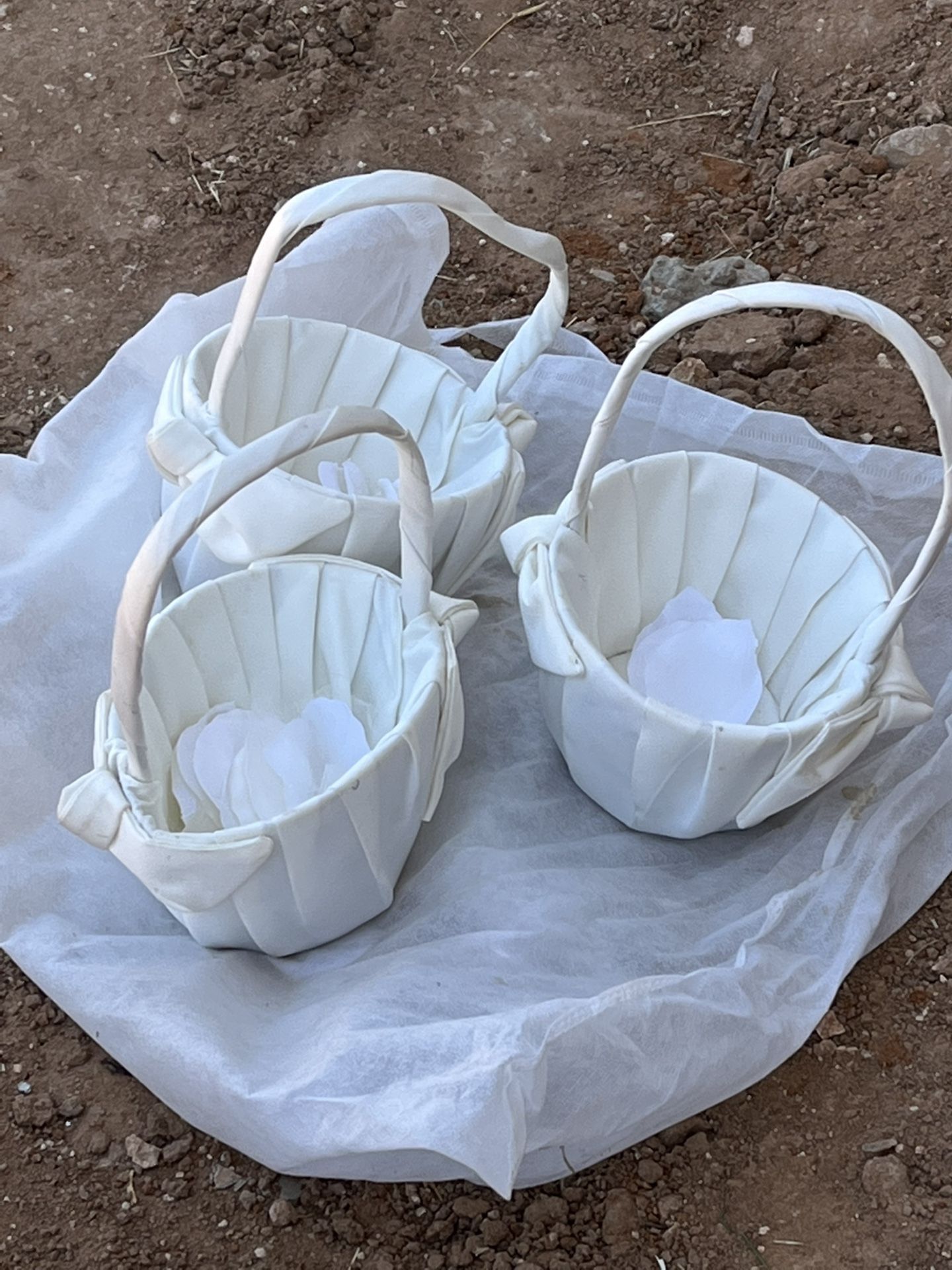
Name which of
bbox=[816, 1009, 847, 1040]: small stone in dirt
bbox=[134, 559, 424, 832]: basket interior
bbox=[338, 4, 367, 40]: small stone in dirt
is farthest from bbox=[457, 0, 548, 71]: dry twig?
bbox=[816, 1009, 847, 1040]: small stone in dirt

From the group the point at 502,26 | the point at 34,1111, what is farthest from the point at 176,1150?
the point at 502,26

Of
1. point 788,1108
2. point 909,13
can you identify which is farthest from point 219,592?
point 909,13

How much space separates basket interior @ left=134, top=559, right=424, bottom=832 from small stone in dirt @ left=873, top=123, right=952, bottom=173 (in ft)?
3.75

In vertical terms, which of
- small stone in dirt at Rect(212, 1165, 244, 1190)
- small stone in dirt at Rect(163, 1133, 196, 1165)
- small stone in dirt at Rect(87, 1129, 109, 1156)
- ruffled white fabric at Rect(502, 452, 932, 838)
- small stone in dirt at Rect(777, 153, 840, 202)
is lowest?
small stone in dirt at Rect(212, 1165, 244, 1190)

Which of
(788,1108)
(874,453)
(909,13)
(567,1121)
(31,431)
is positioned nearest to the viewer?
(567,1121)

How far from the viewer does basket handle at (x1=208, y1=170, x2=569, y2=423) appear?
118cm

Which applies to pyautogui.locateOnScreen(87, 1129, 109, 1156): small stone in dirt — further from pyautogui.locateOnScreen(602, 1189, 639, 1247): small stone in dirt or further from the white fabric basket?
the white fabric basket

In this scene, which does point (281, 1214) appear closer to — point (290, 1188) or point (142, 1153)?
point (290, 1188)

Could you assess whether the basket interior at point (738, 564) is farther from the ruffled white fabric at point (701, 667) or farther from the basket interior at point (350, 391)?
the basket interior at point (350, 391)

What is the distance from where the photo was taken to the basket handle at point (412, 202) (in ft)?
3.89

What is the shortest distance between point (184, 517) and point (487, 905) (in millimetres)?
493

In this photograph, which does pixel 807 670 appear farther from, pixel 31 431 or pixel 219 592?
pixel 31 431

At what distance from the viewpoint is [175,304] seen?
62.2 inches

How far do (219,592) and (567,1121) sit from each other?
0.56m
